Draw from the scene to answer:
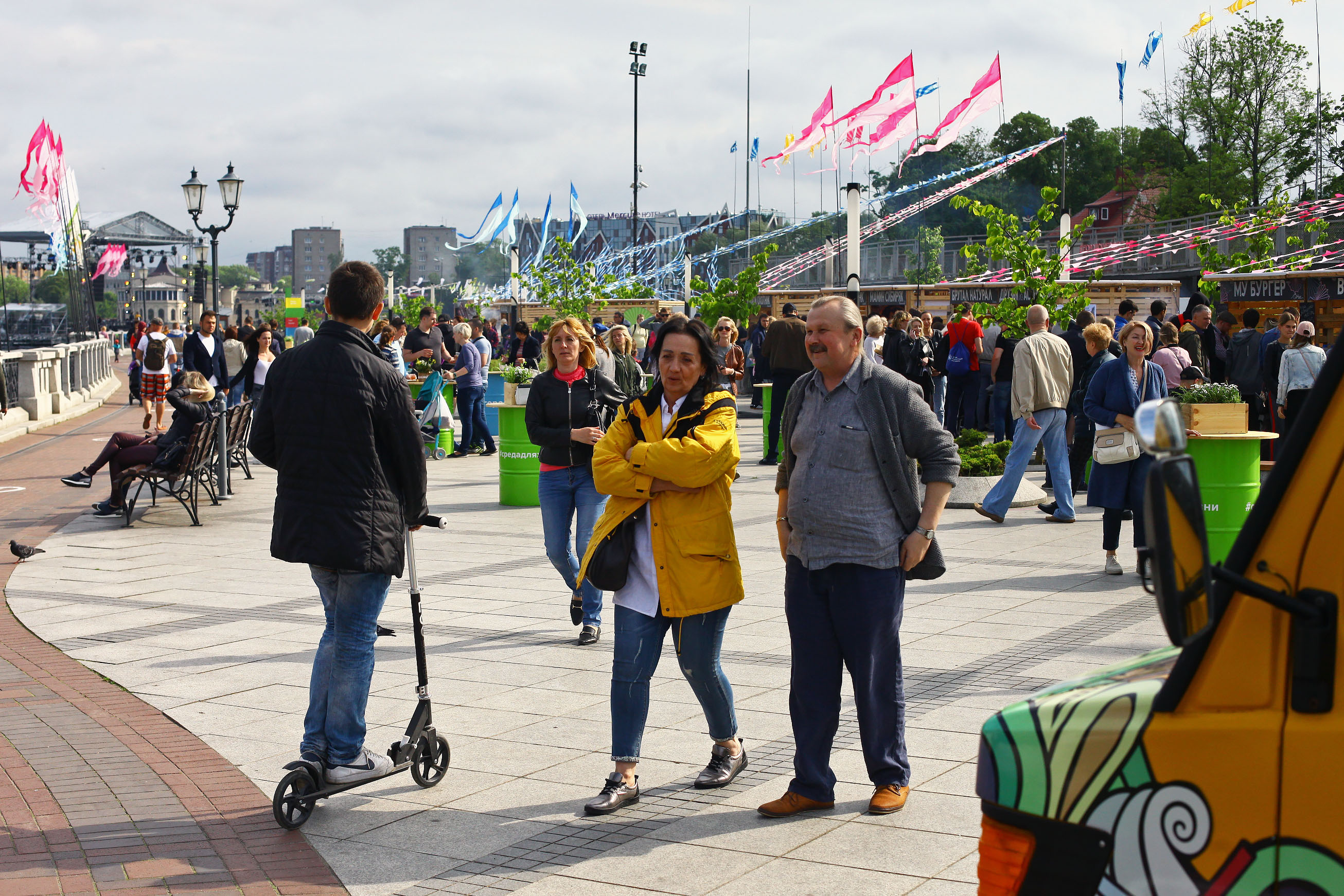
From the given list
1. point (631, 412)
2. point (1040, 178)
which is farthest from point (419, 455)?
point (1040, 178)

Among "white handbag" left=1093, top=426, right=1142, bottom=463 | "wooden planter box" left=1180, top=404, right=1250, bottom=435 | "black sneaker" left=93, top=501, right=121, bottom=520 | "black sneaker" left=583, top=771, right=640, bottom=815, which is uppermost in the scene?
"wooden planter box" left=1180, top=404, right=1250, bottom=435

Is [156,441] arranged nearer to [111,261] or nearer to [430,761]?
[430,761]

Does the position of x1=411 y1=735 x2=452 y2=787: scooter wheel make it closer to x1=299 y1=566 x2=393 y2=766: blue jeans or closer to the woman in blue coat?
x1=299 y1=566 x2=393 y2=766: blue jeans

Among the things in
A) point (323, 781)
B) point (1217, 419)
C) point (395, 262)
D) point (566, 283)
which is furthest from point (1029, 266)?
point (395, 262)

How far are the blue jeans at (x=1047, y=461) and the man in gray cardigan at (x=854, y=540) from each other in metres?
7.66

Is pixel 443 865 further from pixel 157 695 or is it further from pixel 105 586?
pixel 105 586

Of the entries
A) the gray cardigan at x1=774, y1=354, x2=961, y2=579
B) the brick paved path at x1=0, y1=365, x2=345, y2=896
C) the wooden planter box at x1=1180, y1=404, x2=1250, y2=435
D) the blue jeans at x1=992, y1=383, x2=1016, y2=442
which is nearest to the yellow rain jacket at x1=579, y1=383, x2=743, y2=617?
the gray cardigan at x1=774, y1=354, x2=961, y2=579

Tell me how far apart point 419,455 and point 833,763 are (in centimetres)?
210

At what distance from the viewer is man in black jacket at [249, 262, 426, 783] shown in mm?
4641

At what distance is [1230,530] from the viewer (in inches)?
315

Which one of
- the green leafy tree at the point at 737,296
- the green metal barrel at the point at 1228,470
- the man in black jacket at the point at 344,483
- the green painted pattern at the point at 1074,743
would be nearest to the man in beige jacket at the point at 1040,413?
the green metal barrel at the point at 1228,470

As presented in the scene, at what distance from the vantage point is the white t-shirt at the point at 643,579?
4.91 meters

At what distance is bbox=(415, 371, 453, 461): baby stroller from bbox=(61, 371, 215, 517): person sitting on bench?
5308 millimetres

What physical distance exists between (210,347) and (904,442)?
15.2 metres
